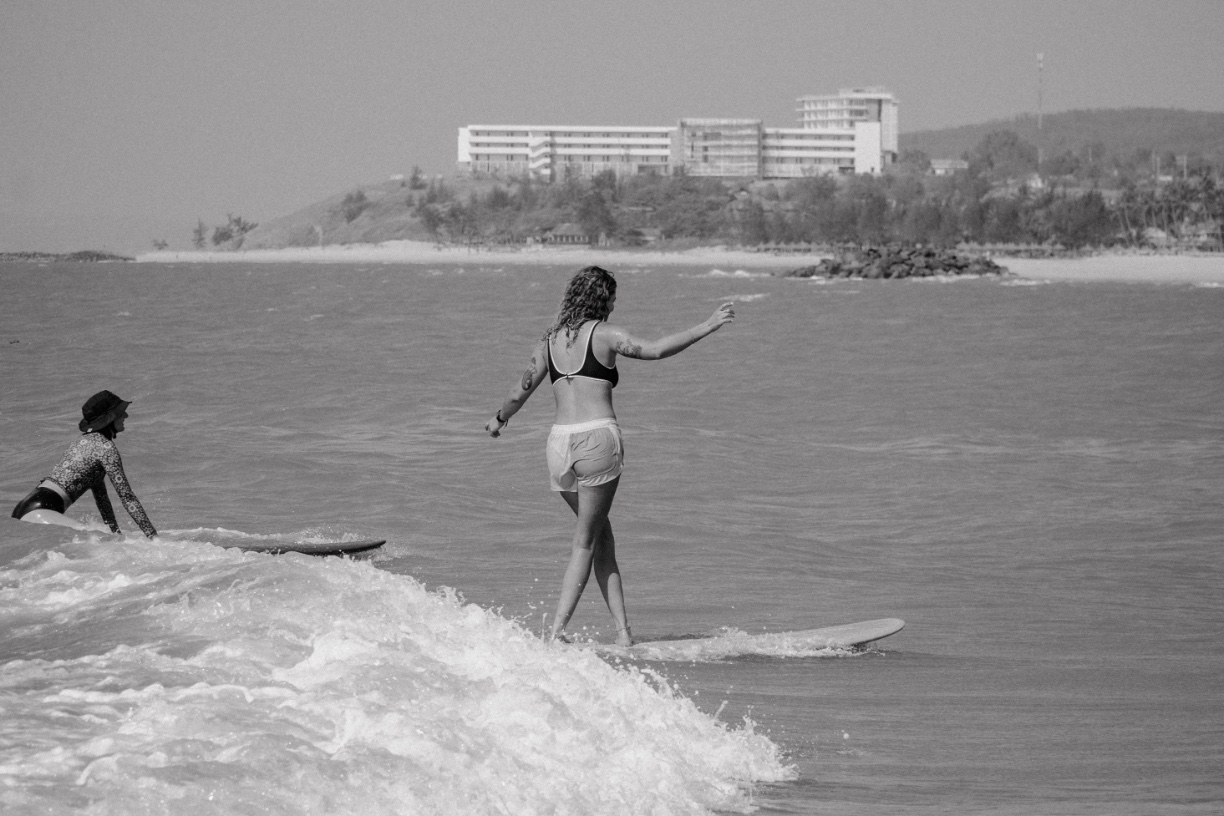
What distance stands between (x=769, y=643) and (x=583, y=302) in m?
2.13

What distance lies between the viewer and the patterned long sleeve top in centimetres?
842

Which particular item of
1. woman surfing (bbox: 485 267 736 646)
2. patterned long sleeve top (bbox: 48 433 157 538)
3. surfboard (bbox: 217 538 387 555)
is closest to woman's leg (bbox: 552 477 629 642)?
woman surfing (bbox: 485 267 736 646)

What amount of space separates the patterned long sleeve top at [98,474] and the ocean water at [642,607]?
325 millimetres

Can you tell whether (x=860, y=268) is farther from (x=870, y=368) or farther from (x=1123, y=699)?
(x=1123, y=699)

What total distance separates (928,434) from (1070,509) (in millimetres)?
6013

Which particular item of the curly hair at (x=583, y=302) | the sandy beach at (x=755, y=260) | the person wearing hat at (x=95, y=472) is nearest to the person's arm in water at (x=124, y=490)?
the person wearing hat at (x=95, y=472)

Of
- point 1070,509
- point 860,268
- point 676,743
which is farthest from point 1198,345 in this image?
point 860,268

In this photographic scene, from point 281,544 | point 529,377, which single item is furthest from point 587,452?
point 281,544

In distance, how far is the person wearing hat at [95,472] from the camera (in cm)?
842

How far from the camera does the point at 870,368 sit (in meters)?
30.1

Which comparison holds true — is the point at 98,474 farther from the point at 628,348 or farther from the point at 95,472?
the point at 628,348

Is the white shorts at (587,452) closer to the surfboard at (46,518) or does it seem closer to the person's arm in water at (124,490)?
the person's arm in water at (124,490)

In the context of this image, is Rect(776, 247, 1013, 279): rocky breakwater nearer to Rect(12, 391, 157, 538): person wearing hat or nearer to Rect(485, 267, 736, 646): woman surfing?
Rect(12, 391, 157, 538): person wearing hat

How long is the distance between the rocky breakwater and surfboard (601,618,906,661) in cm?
9481
